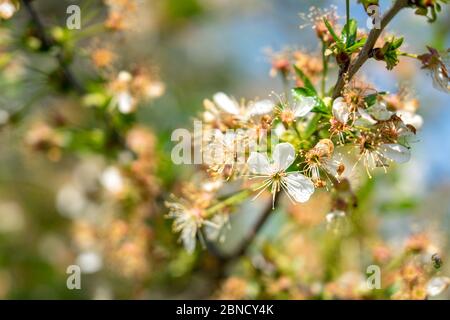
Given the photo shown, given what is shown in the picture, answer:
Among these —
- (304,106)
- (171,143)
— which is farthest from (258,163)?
(171,143)

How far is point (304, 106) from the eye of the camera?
1.63 meters

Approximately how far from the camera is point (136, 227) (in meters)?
2.48

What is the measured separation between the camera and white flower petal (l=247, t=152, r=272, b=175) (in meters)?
1.63

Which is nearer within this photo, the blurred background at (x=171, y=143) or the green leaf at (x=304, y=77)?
the green leaf at (x=304, y=77)

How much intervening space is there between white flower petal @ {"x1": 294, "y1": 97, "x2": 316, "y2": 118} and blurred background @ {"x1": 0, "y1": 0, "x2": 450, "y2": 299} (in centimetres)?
30

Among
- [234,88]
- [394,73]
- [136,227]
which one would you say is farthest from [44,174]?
[394,73]

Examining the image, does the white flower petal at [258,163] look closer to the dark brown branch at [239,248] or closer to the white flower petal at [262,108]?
the white flower petal at [262,108]

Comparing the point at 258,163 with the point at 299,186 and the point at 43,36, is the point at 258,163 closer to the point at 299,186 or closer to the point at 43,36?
the point at 299,186

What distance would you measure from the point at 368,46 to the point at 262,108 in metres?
0.38

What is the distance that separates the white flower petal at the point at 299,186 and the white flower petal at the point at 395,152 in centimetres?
24

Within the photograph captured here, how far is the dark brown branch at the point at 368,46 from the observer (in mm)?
1492

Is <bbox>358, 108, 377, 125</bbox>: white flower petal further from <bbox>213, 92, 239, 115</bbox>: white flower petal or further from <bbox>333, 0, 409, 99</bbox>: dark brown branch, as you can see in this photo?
<bbox>213, 92, 239, 115</bbox>: white flower petal

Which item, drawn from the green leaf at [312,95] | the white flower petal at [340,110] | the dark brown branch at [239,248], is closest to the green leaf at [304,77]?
the green leaf at [312,95]
